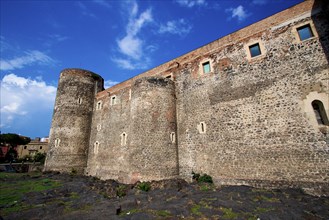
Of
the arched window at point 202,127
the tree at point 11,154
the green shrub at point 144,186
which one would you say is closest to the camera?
the green shrub at point 144,186

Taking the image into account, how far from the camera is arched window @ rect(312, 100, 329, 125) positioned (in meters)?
7.87

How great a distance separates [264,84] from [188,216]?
7912 mm

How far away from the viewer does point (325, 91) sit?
7906 mm

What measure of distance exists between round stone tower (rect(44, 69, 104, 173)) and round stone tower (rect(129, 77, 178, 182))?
9.08 meters

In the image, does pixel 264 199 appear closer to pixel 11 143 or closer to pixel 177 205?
pixel 177 205

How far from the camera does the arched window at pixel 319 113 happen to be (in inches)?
310

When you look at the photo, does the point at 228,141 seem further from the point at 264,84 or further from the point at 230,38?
the point at 230,38

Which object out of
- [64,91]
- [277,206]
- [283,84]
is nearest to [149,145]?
[277,206]

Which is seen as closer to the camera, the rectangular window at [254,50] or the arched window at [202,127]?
the rectangular window at [254,50]

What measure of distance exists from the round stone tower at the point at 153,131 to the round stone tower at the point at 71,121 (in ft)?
29.8

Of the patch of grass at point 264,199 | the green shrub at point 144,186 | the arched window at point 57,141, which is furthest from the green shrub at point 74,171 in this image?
the patch of grass at point 264,199

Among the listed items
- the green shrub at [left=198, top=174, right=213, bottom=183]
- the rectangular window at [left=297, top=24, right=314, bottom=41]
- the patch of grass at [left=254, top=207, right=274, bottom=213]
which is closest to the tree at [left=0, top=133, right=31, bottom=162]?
the green shrub at [left=198, top=174, right=213, bottom=183]

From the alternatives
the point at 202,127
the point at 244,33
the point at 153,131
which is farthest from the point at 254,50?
the point at 153,131

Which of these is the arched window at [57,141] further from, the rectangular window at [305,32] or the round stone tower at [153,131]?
the rectangular window at [305,32]
